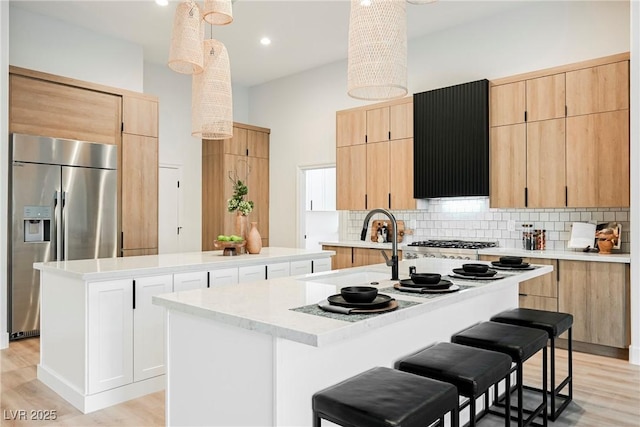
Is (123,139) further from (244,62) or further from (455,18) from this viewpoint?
(455,18)

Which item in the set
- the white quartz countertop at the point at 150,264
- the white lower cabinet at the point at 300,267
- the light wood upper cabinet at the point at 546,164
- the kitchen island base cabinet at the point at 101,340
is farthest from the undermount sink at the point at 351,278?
the light wood upper cabinet at the point at 546,164

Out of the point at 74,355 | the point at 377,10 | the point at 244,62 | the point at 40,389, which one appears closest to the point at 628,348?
the point at 377,10

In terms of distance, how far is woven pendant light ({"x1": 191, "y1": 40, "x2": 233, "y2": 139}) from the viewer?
10.7 ft

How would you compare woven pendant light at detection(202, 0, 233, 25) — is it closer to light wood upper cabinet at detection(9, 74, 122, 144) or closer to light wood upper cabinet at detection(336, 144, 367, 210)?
light wood upper cabinet at detection(9, 74, 122, 144)

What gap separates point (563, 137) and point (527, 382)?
7.88ft

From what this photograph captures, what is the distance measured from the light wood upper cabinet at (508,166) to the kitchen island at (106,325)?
122 inches

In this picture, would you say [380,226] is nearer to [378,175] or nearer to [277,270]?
[378,175]

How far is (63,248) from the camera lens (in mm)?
4891

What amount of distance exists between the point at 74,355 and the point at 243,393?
1926 mm

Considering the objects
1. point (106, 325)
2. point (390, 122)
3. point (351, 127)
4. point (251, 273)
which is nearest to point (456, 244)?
point (390, 122)

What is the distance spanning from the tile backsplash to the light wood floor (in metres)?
1.37

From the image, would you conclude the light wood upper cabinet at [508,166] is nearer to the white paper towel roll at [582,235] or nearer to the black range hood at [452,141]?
the black range hood at [452,141]

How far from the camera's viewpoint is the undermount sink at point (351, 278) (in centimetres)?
260

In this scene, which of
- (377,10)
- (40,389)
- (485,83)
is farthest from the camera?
(485,83)
